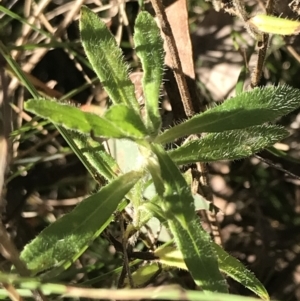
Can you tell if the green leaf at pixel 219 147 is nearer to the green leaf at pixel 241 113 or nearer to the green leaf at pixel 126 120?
the green leaf at pixel 241 113

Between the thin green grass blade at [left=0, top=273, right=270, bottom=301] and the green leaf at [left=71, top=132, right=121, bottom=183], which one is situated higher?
the green leaf at [left=71, top=132, right=121, bottom=183]

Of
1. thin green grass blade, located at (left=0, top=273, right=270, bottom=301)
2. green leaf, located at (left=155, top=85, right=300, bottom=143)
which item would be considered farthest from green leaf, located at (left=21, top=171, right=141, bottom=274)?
green leaf, located at (left=155, top=85, right=300, bottom=143)

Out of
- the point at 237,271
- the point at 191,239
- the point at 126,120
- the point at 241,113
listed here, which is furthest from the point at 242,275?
the point at 126,120

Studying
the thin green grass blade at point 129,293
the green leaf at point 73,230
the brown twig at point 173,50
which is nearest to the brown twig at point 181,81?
the brown twig at point 173,50

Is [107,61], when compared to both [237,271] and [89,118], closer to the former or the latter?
[89,118]

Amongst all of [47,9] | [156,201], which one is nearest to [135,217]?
[156,201]

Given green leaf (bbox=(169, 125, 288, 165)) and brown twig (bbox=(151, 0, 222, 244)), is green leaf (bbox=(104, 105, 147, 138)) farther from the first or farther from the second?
brown twig (bbox=(151, 0, 222, 244))
